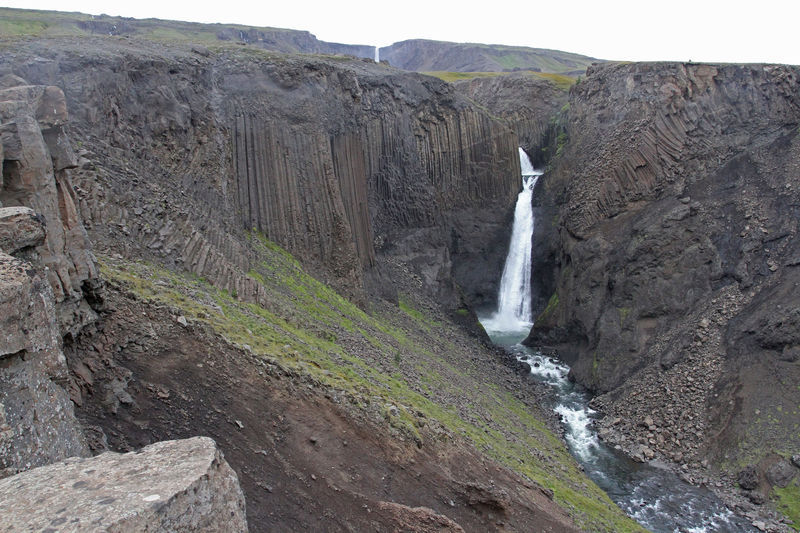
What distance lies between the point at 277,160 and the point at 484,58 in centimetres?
8780

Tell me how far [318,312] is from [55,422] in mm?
13289

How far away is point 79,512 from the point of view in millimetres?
5363

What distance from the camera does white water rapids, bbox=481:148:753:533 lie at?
62.2 feet

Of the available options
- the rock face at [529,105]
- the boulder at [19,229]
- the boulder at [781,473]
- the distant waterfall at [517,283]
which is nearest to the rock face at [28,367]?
the boulder at [19,229]

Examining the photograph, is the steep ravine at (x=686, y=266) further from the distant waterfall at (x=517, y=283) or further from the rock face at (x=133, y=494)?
the rock face at (x=133, y=494)

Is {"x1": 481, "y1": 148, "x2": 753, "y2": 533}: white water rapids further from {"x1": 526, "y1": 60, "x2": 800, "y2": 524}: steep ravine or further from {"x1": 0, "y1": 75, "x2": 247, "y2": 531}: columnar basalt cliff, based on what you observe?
{"x1": 0, "y1": 75, "x2": 247, "y2": 531}: columnar basalt cliff

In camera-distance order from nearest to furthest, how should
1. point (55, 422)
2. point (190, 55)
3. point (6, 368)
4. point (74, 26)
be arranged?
1. point (6, 368)
2. point (55, 422)
3. point (190, 55)
4. point (74, 26)

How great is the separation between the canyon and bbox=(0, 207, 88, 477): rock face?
0.04 metres

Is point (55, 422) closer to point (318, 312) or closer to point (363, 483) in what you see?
point (363, 483)

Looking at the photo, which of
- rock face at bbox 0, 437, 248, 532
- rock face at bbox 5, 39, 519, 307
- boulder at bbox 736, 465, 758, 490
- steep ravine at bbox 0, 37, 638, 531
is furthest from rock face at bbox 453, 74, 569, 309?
rock face at bbox 0, 437, 248, 532

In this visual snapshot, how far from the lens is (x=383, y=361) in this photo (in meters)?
19.5

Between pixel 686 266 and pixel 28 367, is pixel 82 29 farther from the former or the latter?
pixel 28 367

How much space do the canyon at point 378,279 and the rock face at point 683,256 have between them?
4.7 inches

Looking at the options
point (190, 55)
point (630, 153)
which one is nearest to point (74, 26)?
point (190, 55)
